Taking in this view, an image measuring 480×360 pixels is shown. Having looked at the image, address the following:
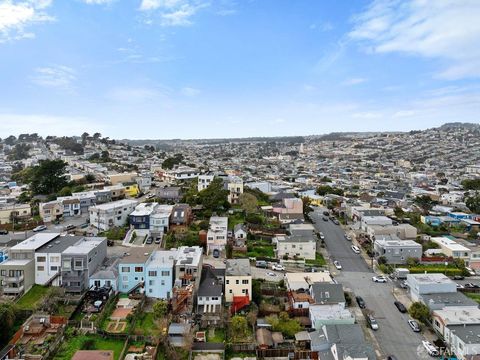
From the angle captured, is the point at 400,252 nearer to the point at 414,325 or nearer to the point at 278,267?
the point at 278,267

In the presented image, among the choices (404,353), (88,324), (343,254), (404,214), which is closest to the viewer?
(404,353)

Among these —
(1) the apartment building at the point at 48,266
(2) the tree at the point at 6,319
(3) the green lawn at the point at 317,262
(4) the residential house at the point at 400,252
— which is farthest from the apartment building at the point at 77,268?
(4) the residential house at the point at 400,252

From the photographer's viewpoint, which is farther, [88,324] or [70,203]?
[70,203]

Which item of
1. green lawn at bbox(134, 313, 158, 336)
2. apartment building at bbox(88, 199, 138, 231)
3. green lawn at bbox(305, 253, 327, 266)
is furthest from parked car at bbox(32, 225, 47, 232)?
green lawn at bbox(305, 253, 327, 266)

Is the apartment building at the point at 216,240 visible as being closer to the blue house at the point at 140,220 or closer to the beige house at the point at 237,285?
the blue house at the point at 140,220

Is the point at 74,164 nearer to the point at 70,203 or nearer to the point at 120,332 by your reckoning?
the point at 70,203

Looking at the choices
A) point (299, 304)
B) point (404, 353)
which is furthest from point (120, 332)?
point (404, 353)
